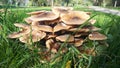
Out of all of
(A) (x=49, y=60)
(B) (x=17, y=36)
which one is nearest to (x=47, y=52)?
(A) (x=49, y=60)

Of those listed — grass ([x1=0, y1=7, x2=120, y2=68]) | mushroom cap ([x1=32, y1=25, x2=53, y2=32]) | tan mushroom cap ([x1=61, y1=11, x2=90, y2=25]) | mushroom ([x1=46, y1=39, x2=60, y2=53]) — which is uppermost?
tan mushroom cap ([x1=61, y1=11, x2=90, y2=25])

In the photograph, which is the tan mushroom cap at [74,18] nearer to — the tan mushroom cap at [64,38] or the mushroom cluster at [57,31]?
the mushroom cluster at [57,31]

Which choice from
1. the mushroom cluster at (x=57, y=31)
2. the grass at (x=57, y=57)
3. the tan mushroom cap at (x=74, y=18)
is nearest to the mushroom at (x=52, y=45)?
the mushroom cluster at (x=57, y=31)

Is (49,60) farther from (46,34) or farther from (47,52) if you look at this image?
(46,34)

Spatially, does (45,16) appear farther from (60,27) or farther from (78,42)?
(78,42)

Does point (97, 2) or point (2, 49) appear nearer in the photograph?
point (2, 49)

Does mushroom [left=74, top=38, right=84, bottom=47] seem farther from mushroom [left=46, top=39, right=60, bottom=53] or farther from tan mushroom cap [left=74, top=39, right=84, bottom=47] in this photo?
mushroom [left=46, top=39, right=60, bottom=53]

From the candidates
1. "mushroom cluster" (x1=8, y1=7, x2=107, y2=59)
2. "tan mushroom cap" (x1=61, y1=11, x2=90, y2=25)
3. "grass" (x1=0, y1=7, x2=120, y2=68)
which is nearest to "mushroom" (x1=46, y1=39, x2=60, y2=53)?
"mushroom cluster" (x1=8, y1=7, x2=107, y2=59)

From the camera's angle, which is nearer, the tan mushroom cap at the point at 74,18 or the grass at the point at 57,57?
the grass at the point at 57,57
